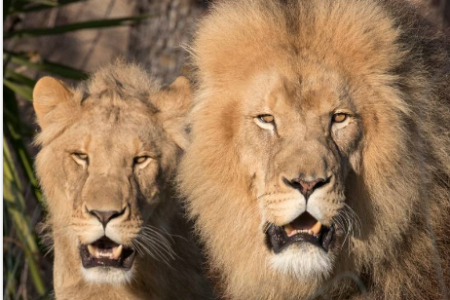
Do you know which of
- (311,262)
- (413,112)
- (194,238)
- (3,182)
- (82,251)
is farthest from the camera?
(3,182)

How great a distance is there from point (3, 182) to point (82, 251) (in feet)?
7.09

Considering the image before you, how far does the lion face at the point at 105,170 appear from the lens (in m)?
4.25

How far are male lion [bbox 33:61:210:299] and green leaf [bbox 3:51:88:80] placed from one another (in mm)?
1497

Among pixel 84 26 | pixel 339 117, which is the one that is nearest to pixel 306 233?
pixel 339 117

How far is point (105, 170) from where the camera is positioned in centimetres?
438

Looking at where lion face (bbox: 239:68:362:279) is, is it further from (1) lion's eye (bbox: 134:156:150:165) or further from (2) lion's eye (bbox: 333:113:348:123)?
(1) lion's eye (bbox: 134:156:150:165)

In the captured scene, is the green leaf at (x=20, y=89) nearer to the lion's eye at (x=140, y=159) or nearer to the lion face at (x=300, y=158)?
the lion's eye at (x=140, y=159)

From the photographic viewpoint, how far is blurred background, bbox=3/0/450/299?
630cm

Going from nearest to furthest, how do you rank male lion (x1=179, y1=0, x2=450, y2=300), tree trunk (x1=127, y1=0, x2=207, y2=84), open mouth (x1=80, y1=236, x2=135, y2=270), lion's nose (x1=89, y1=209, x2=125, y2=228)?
male lion (x1=179, y1=0, x2=450, y2=300)
lion's nose (x1=89, y1=209, x2=125, y2=228)
open mouth (x1=80, y1=236, x2=135, y2=270)
tree trunk (x1=127, y1=0, x2=207, y2=84)

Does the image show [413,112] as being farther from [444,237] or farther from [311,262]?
[311,262]

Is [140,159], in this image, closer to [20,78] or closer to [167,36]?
[20,78]

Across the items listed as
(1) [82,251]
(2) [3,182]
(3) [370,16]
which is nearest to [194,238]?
(1) [82,251]

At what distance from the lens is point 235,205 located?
162 inches

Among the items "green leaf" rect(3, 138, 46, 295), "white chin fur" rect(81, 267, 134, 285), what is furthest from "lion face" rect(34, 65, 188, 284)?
"green leaf" rect(3, 138, 46, 295)
